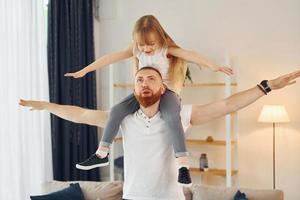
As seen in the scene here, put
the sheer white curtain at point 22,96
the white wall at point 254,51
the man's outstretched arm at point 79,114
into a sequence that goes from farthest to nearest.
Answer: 1. the white wall at point 254,51
2. the sheer white curtain at point 22,96
3. the man's outstretched arm at point 79,114

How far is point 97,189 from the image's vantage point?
2.95 metres

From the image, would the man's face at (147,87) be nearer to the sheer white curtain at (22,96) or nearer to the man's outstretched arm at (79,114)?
the man's outstretched arm at (79,114)

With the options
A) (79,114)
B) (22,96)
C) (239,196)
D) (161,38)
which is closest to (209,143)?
(239,196)

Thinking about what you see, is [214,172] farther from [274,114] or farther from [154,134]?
[154,134]

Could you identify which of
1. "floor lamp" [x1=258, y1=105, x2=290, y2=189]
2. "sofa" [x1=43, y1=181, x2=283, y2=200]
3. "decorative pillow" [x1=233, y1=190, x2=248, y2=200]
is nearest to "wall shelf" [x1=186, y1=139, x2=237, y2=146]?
"floor lamp" [x1=258, y1=105, x2=290, y2=189]

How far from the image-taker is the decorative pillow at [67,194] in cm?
277

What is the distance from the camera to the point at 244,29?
12.7 feet

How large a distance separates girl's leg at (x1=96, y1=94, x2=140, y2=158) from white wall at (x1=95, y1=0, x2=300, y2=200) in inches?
113

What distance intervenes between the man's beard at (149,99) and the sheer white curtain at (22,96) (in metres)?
2.00

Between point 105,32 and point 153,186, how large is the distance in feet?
11.2

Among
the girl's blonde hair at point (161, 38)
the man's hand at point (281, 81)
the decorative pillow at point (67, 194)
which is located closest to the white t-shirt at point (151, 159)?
the girl's blonde hair at point (161, 38)

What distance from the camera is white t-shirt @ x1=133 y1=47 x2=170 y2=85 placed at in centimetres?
114

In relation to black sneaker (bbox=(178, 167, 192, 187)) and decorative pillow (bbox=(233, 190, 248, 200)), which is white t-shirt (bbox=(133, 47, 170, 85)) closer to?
black sneaker (bbox=(178, 167, 192, 187))

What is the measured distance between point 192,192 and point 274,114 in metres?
1.16
